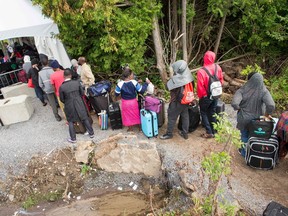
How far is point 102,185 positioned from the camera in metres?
5.60

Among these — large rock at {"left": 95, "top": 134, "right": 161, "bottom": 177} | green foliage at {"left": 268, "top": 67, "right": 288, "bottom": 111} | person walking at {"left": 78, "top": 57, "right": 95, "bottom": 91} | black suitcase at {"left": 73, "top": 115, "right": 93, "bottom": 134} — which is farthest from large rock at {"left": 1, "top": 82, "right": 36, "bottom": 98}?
green foliage at {"left": 268, "top": 67, "right": 288, "bottom": 111}

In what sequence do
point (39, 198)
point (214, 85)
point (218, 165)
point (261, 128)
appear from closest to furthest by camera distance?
1. point (218, 165)
2. point (261, 128)
3. point (214, 85)
4. point (39, 198)

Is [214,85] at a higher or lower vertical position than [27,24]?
lower

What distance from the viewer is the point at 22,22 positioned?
7.50 metres

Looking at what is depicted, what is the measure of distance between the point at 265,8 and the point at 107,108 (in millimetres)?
6043

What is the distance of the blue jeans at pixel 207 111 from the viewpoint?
5.47 m

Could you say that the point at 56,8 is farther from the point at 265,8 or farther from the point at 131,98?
the point at 265,8

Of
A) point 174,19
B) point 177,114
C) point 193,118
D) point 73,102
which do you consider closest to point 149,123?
point 177,114

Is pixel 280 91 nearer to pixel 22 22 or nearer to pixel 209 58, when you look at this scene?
pixel 209 58

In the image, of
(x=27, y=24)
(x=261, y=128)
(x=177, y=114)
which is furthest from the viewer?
(x=27, y=24)

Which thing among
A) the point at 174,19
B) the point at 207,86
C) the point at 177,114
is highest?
the point at 174,19

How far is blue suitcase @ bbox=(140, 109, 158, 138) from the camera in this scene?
5750 mm

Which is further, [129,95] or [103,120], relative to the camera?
[103,120]

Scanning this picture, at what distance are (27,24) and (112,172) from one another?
496 cm
